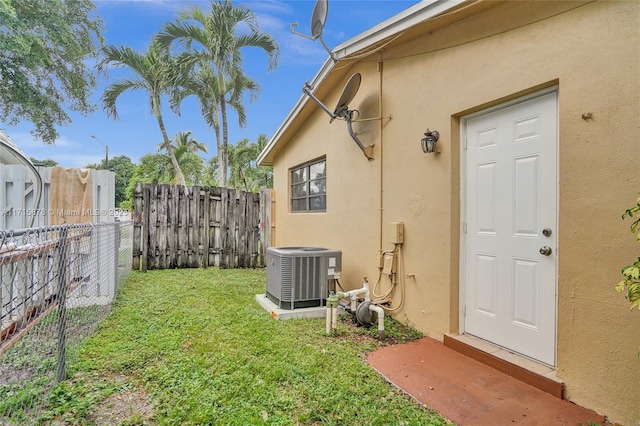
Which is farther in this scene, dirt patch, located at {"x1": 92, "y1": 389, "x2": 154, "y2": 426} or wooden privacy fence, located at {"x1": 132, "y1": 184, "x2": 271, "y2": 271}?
wooden privacy fence, located at {"x1": 132, "y1": 184, "x2": 271, "y2": 271}

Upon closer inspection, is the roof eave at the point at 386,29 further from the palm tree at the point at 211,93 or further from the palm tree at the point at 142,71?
the palm tree at the point at 211,93

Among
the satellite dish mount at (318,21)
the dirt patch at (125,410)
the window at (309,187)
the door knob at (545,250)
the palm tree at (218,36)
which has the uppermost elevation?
the palm tree at (218,36)

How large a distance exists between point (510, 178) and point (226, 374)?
295 cm

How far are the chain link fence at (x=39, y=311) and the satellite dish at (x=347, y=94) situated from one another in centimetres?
345

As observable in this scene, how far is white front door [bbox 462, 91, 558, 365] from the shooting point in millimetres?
2617

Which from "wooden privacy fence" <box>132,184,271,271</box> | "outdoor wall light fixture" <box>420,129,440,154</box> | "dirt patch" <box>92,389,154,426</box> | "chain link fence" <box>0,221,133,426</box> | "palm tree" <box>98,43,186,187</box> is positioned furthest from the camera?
"palm tree" <box>98,43,186,187</box>

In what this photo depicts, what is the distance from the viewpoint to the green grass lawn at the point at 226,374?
7.16ft

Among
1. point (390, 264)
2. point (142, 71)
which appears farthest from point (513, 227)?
point (142, 71)

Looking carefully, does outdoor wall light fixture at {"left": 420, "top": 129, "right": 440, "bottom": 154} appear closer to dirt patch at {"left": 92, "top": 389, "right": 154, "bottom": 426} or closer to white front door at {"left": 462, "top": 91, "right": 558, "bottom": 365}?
white front door at {"left": 462, "top": 91, "right": 558, "bottom": 365}

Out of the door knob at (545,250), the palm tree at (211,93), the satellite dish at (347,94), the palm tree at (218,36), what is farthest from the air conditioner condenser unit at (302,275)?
the palm tree at (211,93)

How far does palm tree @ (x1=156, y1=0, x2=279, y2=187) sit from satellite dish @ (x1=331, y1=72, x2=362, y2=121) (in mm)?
7687

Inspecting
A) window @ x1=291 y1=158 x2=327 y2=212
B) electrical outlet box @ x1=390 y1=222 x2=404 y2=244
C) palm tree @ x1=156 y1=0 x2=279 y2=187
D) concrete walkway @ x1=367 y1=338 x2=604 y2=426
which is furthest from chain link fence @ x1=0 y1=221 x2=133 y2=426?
palm tree @ x1=156 y1=0 x2=279 y2=187

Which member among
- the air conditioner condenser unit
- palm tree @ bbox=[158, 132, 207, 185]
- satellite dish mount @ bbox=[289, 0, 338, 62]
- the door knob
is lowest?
the air conditioner condenser unit

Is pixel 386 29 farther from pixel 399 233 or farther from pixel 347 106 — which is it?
pixel 399 233
